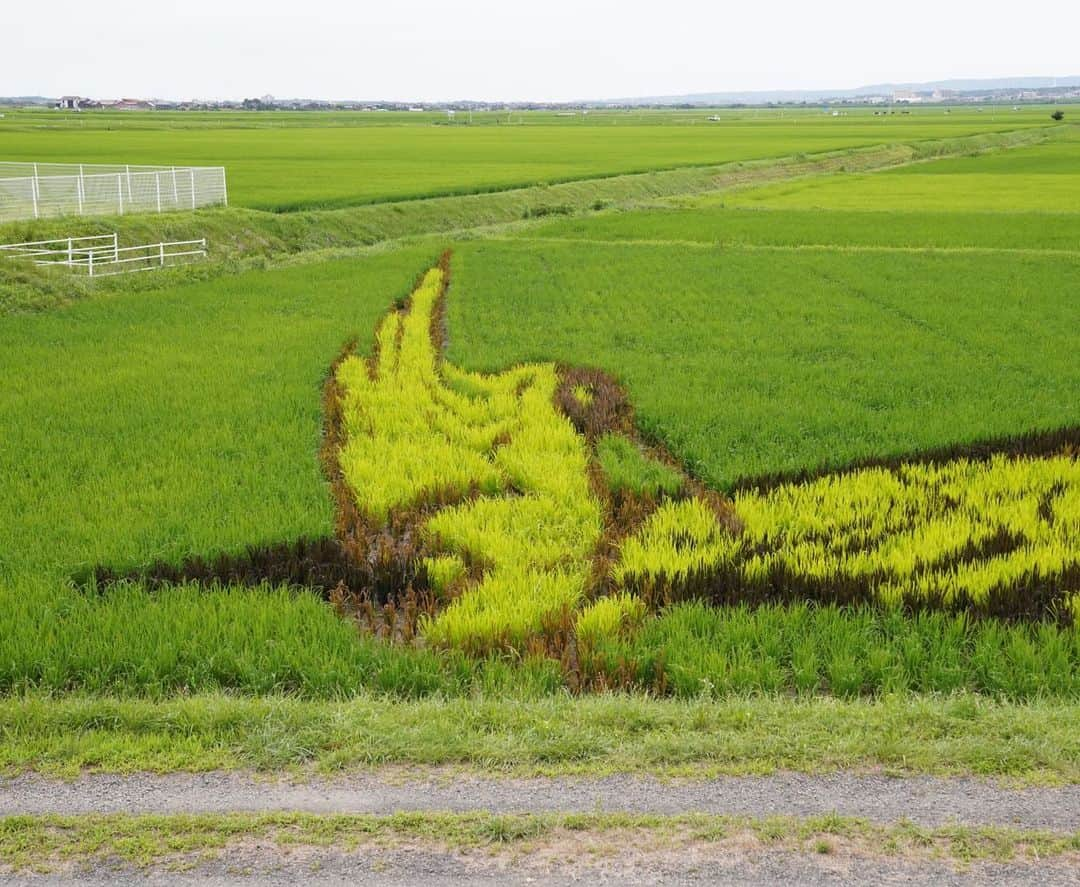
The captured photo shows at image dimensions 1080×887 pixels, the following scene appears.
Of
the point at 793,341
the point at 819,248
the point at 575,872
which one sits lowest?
the point at 575,872

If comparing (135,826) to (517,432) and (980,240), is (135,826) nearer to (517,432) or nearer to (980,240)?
(517,432)

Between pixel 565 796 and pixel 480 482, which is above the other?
pixel 480 482

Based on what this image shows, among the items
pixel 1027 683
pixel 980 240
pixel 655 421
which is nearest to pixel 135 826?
pixel 1027 683

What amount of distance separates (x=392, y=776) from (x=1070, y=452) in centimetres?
659

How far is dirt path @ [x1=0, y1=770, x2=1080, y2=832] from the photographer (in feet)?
12.9

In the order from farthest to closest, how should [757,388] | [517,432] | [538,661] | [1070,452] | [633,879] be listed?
[757,388] → [517,432] → [1070,452] → [538,661] → [633,879]

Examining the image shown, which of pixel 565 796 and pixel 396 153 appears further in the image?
pixel 396 153

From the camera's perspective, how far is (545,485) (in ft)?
25.7

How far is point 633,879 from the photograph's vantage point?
11.6 feet

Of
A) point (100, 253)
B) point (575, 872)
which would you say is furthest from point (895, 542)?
point (100, 253)

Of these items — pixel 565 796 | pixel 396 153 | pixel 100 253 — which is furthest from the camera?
pixel 396 153

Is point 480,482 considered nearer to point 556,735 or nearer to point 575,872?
point 556,735

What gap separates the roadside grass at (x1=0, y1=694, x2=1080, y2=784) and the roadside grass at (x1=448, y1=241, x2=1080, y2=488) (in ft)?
11.3

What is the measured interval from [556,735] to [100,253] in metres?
19.2
